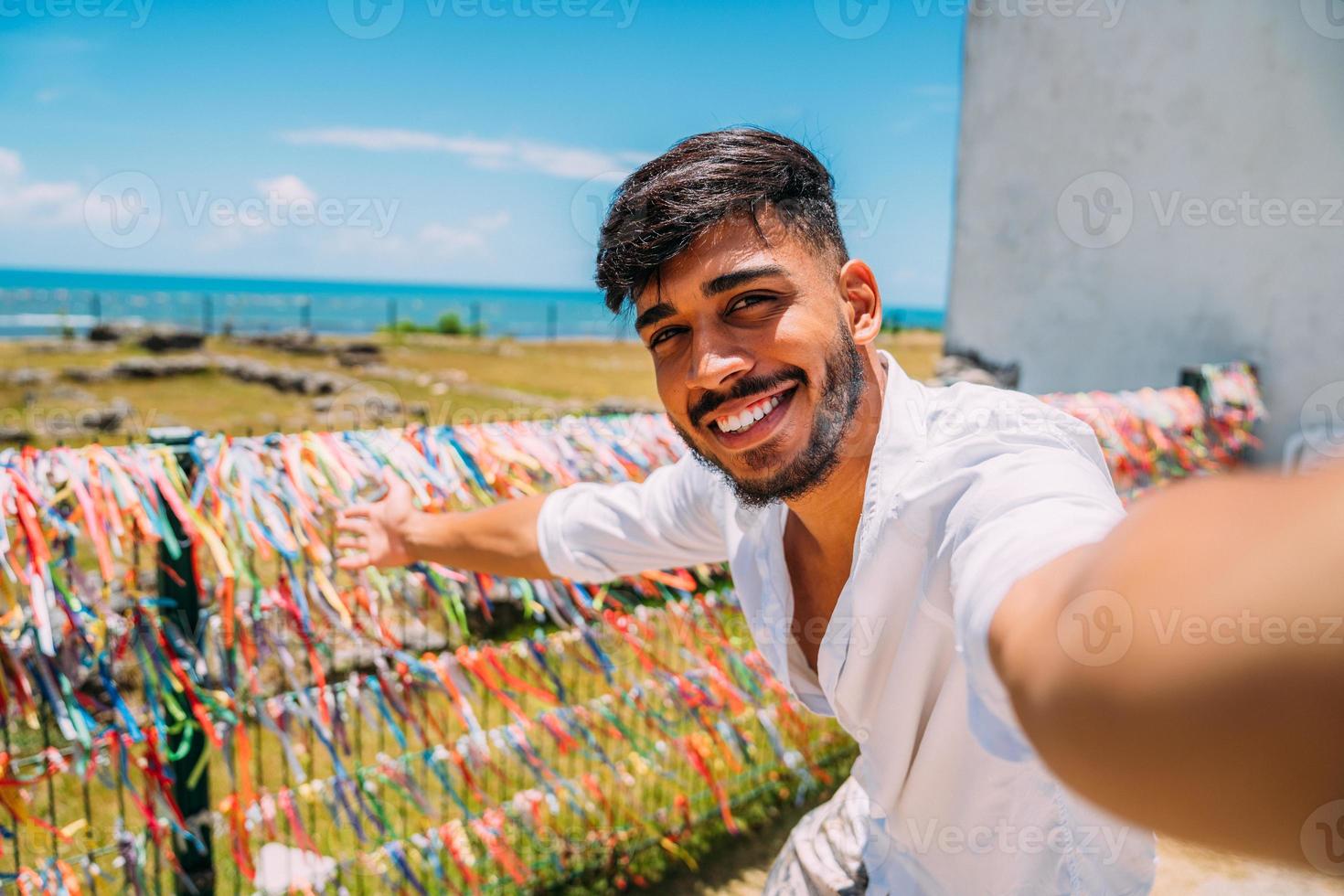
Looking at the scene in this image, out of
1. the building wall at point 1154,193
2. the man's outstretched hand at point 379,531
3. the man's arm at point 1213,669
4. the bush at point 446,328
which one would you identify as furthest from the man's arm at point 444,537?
the bush at point 446,328

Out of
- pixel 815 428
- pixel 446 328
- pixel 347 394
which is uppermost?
pixel 815 428

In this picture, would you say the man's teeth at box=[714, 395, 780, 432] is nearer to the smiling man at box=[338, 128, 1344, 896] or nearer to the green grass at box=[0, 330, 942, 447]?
the smiling man at box=[338, 128, 1344, 896]

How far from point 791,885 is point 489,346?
31.7m

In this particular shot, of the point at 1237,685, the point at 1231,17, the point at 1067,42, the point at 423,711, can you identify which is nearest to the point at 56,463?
the point at 423,711

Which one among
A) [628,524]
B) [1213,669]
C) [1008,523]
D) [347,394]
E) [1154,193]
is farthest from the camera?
[347,394]

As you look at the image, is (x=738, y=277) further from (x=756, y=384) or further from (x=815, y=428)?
(x=815, y=428)

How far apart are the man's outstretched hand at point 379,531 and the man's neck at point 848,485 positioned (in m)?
1.27

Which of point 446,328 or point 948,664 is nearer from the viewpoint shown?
point 948,664

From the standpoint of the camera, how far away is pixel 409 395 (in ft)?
61.0

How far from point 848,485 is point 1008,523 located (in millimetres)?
737

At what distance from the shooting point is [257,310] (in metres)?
63.1

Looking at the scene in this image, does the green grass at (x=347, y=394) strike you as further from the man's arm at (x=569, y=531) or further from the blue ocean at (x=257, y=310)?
the man's arm at (x=569, y=531)

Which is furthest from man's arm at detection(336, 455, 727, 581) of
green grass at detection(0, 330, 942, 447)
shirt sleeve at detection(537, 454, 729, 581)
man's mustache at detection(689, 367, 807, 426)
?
green grass at detection(0, 330, 942, 447)

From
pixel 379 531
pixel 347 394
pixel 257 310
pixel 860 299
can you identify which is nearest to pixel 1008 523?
pixel 860 299
